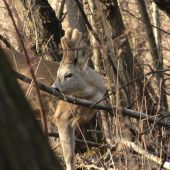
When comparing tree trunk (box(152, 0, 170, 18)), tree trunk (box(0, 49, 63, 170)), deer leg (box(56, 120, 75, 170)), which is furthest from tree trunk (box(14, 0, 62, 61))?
tree trunk (box(0, 49, 63, 170))

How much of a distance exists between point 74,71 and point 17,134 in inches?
127

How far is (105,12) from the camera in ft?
17.6

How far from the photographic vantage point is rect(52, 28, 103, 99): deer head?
3.87 metres

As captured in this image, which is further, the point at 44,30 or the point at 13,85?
the point at 44,30

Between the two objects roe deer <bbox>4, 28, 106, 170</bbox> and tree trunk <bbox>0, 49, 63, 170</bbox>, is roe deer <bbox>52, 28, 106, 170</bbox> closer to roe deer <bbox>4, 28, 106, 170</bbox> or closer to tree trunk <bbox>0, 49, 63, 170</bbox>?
roe deer <bbox>4, 28, 106, 170</bbox>

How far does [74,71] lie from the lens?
4023 millimetres

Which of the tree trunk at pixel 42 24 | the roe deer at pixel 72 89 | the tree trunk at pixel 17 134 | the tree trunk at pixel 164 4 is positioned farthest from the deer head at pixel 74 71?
the tree trunk at pixel 17 134

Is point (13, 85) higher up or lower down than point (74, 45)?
lower down

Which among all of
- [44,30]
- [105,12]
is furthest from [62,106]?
[105,12]

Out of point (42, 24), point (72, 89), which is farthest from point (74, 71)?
point (42, 24)

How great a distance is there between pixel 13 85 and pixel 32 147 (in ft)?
→ 0.63

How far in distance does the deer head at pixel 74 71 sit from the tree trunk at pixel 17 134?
290 centimetres

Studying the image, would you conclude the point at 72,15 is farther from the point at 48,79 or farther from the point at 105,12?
the point at 48,79

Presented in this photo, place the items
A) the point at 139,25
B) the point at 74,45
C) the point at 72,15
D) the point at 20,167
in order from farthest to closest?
the point at 139,25 → the point at 72,15 → the point at 74,45 → the point at 20,167
